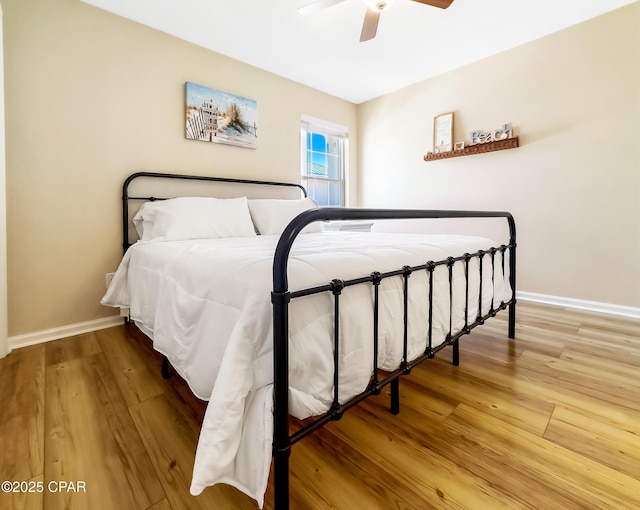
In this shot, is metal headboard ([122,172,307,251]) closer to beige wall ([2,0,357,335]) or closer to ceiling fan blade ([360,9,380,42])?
beige wall ([2,0,357,335])

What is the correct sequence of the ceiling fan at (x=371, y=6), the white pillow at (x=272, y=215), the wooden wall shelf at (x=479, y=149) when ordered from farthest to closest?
the wooden wall shelf at (x=479, y=149) < the white pillow at (x=272, y=215) < the ceiling fan at (x=371, y=6)

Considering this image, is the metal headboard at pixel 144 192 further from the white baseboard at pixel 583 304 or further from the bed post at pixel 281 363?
the white baseboard at pixel 583 304

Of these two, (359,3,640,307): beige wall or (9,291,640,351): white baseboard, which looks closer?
(9,291,640,351): white baseboard

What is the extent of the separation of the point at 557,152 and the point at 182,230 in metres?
3.10

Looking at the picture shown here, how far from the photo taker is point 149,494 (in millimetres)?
923

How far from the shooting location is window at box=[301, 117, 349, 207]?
3.77 meters

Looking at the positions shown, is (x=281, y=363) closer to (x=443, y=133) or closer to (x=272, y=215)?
(x=272, y=215)

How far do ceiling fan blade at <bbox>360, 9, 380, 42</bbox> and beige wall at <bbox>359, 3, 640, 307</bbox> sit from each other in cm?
153

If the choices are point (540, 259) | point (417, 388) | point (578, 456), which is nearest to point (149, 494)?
point (417, 388)

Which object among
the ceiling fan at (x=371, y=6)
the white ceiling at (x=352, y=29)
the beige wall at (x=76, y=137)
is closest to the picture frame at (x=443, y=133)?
the white ceiling at (x=352, y=29)

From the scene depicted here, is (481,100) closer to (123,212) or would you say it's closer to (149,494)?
(123,212)

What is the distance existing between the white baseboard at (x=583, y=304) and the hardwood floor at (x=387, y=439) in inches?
34.2

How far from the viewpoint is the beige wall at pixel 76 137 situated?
2006 mm

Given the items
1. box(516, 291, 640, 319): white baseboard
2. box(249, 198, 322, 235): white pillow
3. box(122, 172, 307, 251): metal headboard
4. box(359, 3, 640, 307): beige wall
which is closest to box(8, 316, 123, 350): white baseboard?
box(122, 172, 307, 251): metal headboard
